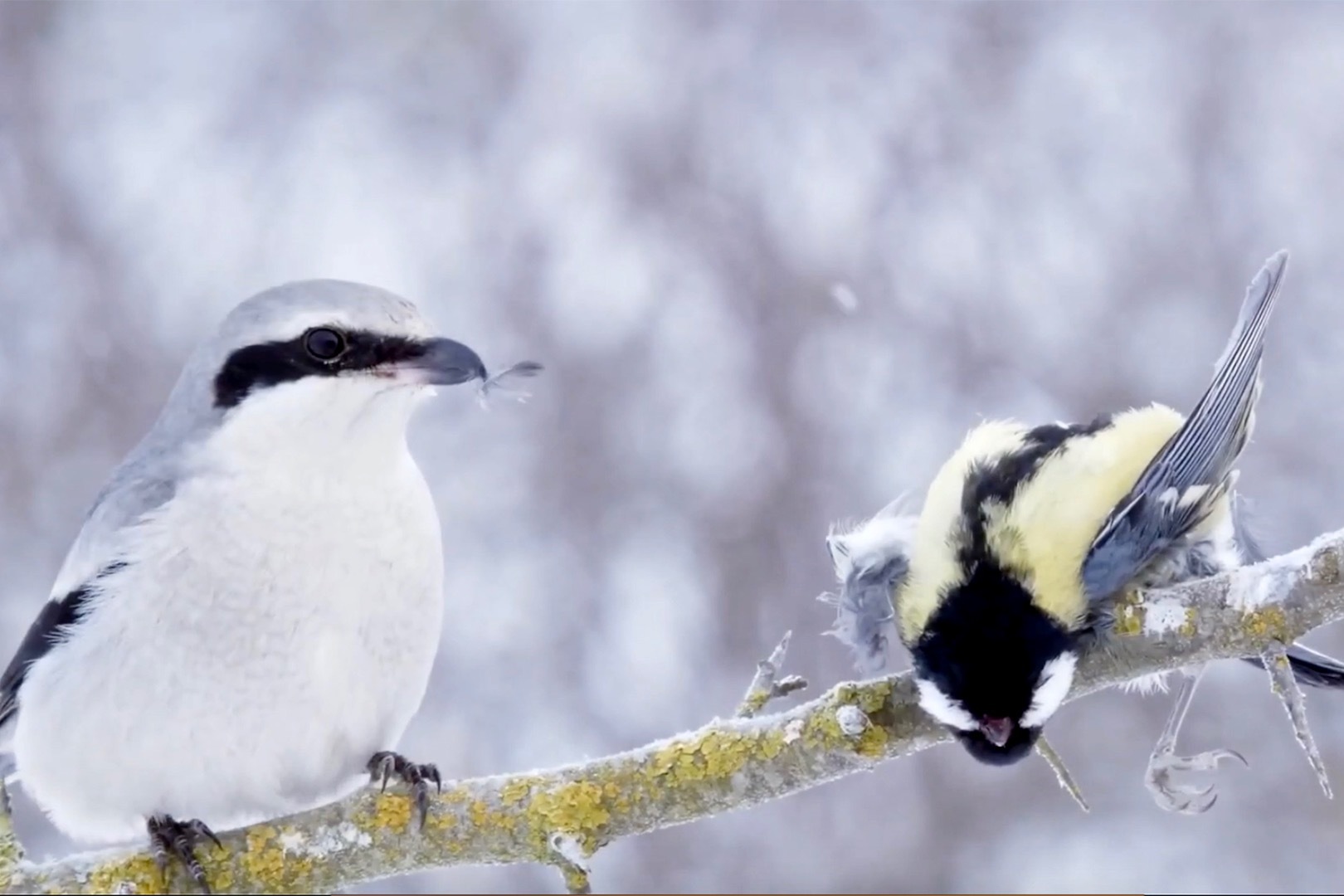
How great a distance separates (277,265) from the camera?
448 centimetres

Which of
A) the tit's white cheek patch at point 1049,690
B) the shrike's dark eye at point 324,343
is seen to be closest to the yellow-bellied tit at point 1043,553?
the tit's white cheek patch at point 1049,690

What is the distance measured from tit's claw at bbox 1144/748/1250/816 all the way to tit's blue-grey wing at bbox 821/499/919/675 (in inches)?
14.4

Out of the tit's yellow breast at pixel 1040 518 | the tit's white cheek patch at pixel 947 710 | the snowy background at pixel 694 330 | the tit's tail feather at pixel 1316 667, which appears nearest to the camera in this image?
the tit's white cheek patch at pixel 947 710

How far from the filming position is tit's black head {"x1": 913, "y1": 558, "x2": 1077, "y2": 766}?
1.63 metres

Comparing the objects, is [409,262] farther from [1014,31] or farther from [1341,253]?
[1341,253]

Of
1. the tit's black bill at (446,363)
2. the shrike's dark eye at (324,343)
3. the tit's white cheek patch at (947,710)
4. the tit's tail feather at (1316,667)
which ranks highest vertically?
the shrike's dark eye at (324,343)

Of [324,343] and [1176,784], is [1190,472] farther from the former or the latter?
[324,343]

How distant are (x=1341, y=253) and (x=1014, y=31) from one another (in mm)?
1235

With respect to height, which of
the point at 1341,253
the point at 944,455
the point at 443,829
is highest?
the point at 1341,253

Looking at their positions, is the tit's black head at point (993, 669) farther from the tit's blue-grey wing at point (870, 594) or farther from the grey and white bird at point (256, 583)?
the grey and white bird at point (256, 583)

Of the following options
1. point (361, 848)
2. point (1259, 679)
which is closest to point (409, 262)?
point (1259, 679)

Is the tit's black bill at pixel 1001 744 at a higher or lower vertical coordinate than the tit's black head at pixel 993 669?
lower

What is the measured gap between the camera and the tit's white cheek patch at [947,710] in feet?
5.35

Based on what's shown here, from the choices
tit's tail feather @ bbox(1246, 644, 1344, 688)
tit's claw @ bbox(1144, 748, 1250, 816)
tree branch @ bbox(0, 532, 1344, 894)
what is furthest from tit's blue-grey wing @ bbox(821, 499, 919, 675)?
tit's tail feather @ bbox(1246, 644, 1344, 688)
